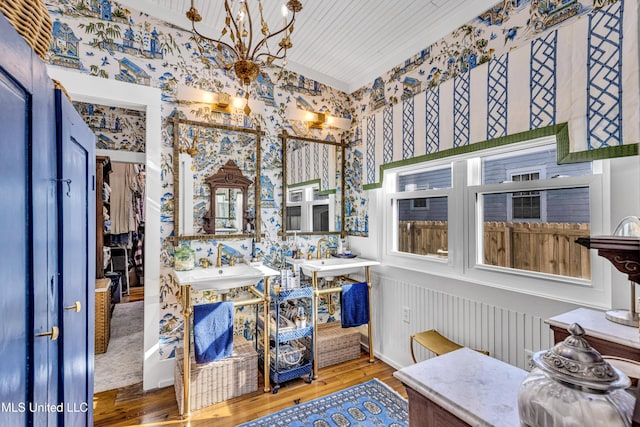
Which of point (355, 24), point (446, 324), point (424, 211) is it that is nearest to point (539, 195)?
point (424, 211)

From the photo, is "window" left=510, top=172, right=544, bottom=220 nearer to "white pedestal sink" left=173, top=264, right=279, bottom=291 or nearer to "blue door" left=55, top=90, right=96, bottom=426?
"white pedestal sink" left=173, top=264, right=279, bottom=291

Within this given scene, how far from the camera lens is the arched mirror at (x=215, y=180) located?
8.93ft

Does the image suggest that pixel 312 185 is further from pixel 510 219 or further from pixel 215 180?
pixel 510 219

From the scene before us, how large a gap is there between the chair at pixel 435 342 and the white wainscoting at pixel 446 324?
0.07 meters

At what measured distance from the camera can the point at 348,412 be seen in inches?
87.4

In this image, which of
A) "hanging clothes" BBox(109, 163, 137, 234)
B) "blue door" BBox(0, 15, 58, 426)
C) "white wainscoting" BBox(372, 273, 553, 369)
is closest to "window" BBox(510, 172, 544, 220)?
"white wainscoting" BBox(372, 273, 553, 369)

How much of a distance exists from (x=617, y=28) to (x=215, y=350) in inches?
122

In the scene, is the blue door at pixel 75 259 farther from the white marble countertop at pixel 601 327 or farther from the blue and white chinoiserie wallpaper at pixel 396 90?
the white marble countertop at pixel 601 327

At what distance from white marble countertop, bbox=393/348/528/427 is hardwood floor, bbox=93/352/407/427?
176 cm

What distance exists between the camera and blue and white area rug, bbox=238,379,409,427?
82.8 inches

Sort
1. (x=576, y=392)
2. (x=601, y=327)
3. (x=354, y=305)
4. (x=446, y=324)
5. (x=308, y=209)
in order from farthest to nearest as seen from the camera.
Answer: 1. (x=308, y=209)
2. (x=354, y=305)
3. (x=446, y=324)
4. (x=601, y=327)
5. (x=576, y=392)

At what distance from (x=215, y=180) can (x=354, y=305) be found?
70.3 inches

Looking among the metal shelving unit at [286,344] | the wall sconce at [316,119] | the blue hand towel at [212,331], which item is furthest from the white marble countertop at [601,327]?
the wall sconce at [316,119]

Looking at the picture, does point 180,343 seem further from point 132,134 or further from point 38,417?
point 132,134
